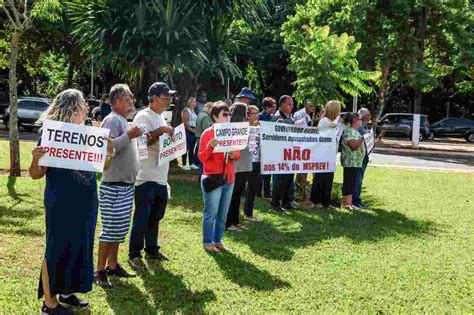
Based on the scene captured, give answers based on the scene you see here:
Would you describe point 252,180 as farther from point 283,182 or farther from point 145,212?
point 145,212

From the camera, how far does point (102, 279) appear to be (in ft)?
18.1

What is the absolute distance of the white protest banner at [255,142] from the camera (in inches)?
329

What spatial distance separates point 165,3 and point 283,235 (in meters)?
6.46

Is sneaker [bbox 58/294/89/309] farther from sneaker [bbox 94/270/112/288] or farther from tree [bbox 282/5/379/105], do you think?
tree [bbox 282/5/379/105]

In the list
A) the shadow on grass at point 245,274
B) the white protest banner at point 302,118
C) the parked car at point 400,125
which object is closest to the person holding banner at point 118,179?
the shadow on grass at point 245,274

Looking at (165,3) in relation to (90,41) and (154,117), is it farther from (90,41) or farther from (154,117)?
(154,117)

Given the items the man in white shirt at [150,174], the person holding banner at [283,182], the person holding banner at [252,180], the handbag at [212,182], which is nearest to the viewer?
the man in white shirt at [150,174]

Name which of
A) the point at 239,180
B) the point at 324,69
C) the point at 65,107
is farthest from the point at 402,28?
the point at 65,107

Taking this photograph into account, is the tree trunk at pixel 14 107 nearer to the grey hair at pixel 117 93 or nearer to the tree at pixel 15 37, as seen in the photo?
the tree at pixel 15 37

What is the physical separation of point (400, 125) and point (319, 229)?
26.4 m

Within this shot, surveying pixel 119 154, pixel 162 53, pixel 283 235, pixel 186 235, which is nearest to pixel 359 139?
pixel 283 235

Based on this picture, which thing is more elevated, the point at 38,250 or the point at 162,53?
the point at 162,53

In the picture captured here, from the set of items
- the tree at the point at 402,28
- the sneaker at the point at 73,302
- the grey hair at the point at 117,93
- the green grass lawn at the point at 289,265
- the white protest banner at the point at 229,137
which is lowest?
the green grass lawn at the point at 289,265

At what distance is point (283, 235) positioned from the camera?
7984mm
